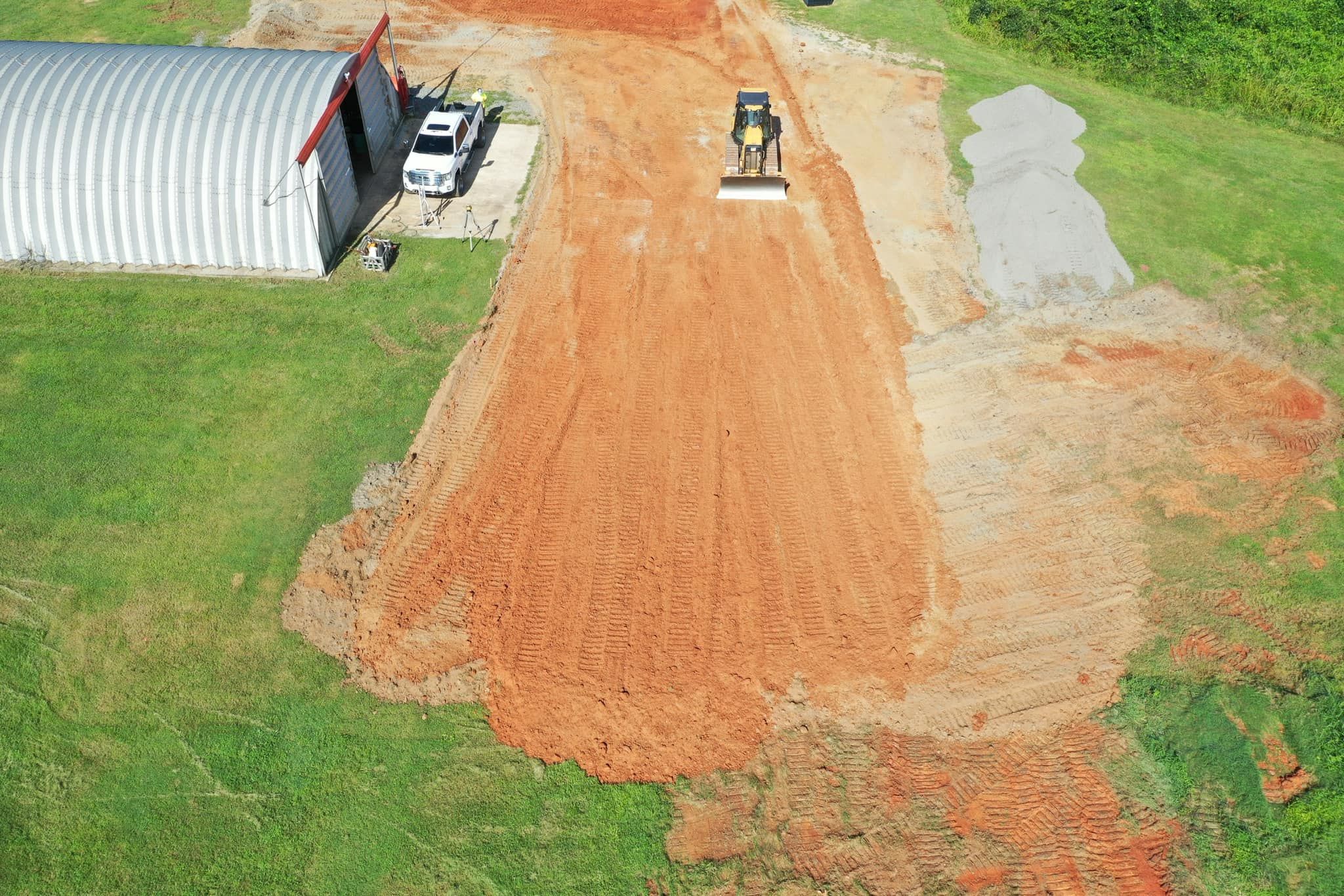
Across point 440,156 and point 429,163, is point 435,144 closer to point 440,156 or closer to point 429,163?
point 440,156

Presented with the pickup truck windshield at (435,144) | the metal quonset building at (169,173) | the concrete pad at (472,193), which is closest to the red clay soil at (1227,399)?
the concrete pad at (472,193)

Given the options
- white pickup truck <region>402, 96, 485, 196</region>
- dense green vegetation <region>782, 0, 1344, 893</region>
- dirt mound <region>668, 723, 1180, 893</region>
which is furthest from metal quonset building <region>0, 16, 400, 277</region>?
dense green vegetation <region>782, 0, 1344, 893</region>

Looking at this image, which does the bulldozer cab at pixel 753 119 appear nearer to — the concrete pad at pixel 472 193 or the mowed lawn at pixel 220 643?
the concrete pad at pixel 472 193

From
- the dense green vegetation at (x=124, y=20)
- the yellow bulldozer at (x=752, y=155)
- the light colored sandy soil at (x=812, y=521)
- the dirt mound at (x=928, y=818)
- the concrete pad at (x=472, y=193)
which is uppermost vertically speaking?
the dense green vegetation at (x=124, y=20)

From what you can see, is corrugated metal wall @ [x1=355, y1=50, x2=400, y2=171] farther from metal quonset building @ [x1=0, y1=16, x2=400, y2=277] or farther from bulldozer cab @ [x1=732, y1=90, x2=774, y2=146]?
bulldozer cab @ [x1=732, y1=90, x2=774, y2=146]

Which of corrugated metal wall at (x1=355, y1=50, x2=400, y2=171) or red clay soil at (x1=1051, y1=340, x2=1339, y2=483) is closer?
red clay soil at (x1=1051, y1=340, x2=1339, y2=483)

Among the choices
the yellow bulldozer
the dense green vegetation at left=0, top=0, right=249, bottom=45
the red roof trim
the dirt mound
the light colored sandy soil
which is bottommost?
the dirt mound
